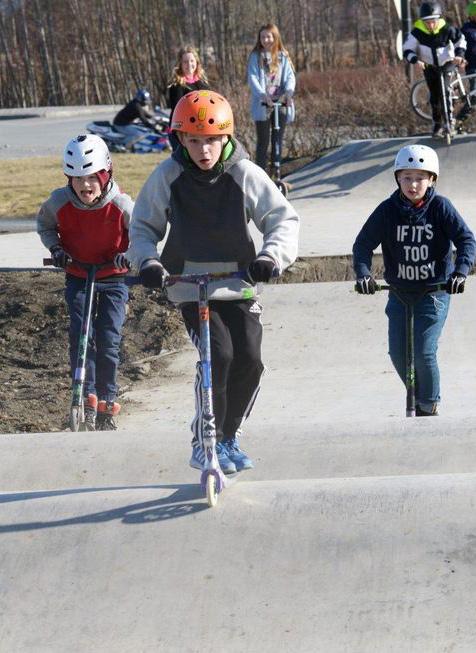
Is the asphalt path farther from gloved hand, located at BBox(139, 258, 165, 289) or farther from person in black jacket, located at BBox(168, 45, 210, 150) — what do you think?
gloved hand, located at BBox(139, 258, 165, 289)

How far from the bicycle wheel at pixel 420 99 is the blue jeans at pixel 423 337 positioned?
375 inches

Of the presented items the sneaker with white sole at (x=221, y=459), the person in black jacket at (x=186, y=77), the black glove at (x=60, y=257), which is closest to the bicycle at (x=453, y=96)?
the person in black jacket at (x=186, y=77)

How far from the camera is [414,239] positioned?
6.27 m

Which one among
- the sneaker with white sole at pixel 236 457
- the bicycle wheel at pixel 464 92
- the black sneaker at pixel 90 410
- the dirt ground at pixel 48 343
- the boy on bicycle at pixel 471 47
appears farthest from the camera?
the boy on bicycle at pixel 471 47

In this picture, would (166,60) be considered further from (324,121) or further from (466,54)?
(466,54)

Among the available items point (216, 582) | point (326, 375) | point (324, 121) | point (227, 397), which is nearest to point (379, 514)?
point (216, 582)

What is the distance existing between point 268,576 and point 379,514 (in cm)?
51

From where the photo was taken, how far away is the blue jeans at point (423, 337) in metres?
6.42

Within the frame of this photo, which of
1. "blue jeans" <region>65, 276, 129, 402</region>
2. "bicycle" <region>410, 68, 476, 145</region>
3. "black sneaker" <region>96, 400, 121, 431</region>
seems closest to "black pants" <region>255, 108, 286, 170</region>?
"bicycle" <region>410, 68, 476, 145</region>

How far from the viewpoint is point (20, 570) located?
178 inches

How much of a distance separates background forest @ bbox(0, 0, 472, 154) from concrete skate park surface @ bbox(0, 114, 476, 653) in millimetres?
24906

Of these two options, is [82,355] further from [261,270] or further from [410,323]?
[261,270]

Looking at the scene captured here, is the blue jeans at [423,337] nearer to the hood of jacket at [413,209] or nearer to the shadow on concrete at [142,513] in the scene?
the hood of jacket at [413,209]

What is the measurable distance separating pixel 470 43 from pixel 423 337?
9851mm
